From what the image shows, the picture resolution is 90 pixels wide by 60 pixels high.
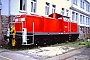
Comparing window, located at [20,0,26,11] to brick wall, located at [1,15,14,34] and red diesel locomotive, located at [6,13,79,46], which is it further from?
red diesel locomotive, located at [6,13,79,46]

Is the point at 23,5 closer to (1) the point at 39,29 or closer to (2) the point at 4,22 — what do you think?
(2) the point at 4,22

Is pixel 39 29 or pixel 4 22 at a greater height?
pixel 4 22

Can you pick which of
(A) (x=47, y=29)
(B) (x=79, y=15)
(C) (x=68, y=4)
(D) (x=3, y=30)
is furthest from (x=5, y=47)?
(B) (x=79, y=15)

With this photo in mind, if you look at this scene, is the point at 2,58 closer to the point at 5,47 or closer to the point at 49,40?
the point at 5,47

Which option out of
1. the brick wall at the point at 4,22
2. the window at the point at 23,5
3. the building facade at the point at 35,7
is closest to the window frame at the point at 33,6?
the building facade at the point at 35,7

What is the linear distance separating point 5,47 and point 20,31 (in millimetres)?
A: 1678

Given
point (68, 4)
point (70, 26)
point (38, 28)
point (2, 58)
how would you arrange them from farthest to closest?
1. point (68, 4)
2. point (70, 26)
3. point (38, 28)
4. point (2, 58)

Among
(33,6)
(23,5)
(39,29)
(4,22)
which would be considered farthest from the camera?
(33,6)

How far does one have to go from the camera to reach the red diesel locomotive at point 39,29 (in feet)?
47.2

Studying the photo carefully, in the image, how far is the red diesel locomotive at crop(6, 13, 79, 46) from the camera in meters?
14.4

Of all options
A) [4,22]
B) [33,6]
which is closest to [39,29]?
[4,22]

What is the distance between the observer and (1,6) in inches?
600

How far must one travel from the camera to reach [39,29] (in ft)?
52.1

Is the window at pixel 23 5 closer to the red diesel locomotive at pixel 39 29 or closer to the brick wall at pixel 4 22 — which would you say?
the brick wall at pixel 4 22
